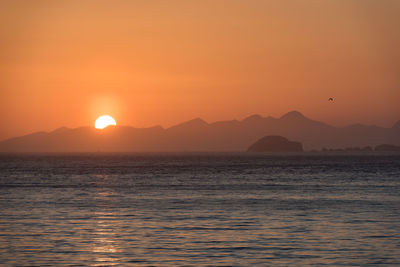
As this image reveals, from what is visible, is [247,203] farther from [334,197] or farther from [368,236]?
[368,236]

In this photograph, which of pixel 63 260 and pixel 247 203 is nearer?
pixel 63 260

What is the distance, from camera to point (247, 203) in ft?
184

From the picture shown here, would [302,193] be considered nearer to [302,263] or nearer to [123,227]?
[123,227]

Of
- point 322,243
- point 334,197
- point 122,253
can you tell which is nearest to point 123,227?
point 122,253

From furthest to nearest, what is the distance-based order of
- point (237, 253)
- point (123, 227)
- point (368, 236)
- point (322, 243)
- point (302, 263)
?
point (123, 227)
point (368, 236)
point (322, 243)
point (237, 253)
point (302, 263)

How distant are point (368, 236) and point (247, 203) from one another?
21759 mm

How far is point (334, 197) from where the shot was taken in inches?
2493

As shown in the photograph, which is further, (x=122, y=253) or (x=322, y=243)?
(x=322, y=243)

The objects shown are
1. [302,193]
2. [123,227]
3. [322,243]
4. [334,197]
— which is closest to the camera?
[322,243]

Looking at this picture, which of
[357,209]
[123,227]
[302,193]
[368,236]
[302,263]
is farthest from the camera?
[302,193]

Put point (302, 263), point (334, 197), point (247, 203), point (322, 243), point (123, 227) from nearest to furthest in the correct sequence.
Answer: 1. point (302, 263)
2. point (322, 243)
3. point (123, 227)
4. point (247, 203)
5. point (334, 197)

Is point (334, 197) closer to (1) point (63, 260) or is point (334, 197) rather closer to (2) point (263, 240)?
(2) point (263, 240)

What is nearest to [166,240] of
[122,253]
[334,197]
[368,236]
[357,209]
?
[122,253]

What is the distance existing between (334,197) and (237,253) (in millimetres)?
35535
